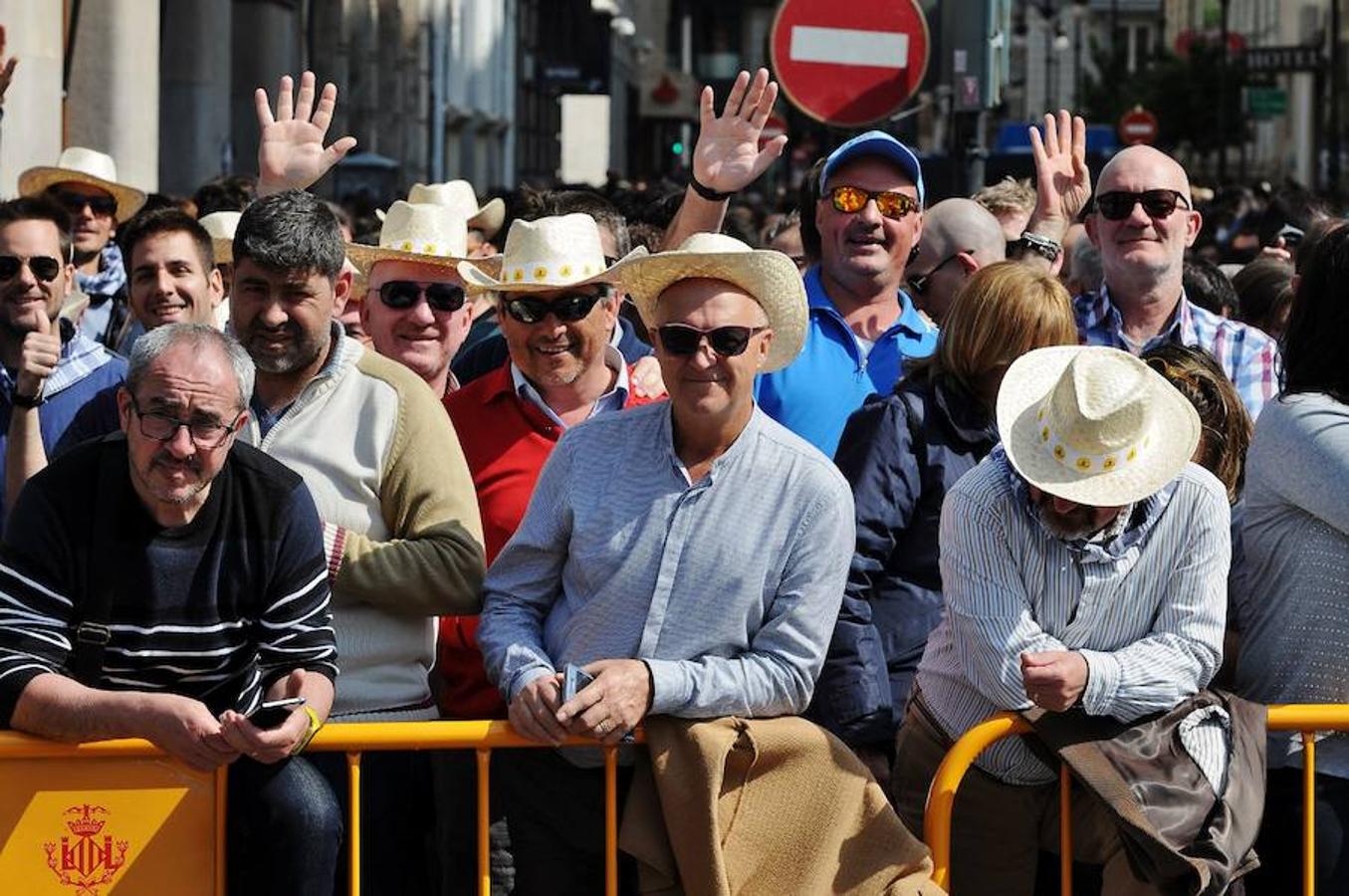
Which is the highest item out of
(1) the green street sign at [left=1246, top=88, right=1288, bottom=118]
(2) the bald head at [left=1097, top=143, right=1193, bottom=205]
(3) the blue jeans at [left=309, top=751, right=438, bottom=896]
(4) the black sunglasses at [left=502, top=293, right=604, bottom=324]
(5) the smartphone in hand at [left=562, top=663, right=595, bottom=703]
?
(1) the green street sign at [left=1246, top=88, right=1288, bottom=118]

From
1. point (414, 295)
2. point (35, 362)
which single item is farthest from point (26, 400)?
point (414, 295)

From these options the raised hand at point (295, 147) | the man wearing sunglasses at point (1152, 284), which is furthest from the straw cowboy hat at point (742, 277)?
the man wearing sunglasses at point (1152, 284)

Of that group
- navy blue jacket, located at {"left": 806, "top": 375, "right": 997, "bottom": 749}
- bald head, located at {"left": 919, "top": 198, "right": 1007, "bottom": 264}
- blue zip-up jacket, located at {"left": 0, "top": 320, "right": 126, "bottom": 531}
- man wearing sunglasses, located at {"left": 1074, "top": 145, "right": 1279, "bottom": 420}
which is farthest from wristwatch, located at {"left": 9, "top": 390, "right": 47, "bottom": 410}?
man wearing sunglasses, located at {"left": 1074, "top": 145, "right": 1279, "bottom": 420}

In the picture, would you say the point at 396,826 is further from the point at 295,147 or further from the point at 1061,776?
the point at 295,147

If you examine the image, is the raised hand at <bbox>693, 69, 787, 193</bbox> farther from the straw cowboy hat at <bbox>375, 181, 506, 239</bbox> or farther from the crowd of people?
the straw cowboy hat at <bbox>375, 181, 506, 239</bbox>

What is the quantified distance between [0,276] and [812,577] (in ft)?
10.2

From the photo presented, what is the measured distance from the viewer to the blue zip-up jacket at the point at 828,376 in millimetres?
6426

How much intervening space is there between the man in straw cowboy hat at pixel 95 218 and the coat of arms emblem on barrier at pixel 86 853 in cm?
459

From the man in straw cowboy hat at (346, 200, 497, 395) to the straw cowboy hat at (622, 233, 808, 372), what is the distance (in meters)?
1.49

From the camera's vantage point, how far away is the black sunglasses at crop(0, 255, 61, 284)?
6.89 meters

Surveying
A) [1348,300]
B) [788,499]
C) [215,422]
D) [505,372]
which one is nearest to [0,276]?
[505,372]

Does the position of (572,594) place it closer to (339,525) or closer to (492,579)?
(492,579)

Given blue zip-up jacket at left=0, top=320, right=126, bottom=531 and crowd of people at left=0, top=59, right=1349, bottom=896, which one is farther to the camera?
blue zip-up jacket at left=0, top=320, right=126, bottom=531

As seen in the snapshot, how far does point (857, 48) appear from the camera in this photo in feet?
31.3
